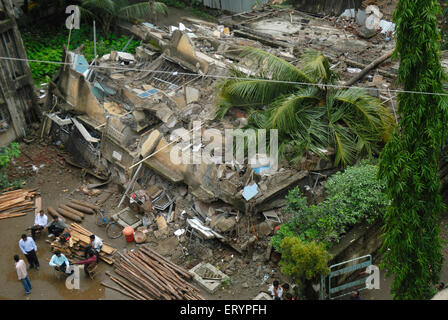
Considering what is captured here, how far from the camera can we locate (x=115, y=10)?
22750 mm

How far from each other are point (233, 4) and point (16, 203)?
17.6 metres

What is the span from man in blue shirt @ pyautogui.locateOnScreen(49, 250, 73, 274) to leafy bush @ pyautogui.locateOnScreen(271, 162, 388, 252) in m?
5.24

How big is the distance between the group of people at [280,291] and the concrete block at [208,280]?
1.33 metres

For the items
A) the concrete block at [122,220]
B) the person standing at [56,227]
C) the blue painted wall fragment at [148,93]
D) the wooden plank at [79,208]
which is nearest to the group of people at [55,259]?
the person standing at [56,227]

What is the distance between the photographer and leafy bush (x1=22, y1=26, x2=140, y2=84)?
832 inches

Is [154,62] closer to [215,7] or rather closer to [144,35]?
[144,35]

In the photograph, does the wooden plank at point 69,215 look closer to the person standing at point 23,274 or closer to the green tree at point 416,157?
the person standing at point 23,274

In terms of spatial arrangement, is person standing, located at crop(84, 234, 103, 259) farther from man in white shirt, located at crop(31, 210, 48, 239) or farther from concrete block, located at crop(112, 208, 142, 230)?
man in white shirt, located at crop(31, 210, 48, 239)

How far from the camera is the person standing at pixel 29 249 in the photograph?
11914 millimetres

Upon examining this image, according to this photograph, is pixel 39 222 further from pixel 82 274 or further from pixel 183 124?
pixel 183 124

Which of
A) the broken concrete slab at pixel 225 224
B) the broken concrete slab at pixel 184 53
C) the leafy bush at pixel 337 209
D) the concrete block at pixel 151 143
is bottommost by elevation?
the broken concrete slab at pixel 225 224

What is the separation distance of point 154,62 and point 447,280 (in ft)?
39.1

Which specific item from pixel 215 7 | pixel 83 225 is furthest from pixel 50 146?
pixel 215 7

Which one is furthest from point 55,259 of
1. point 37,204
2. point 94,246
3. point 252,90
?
point 252,90
